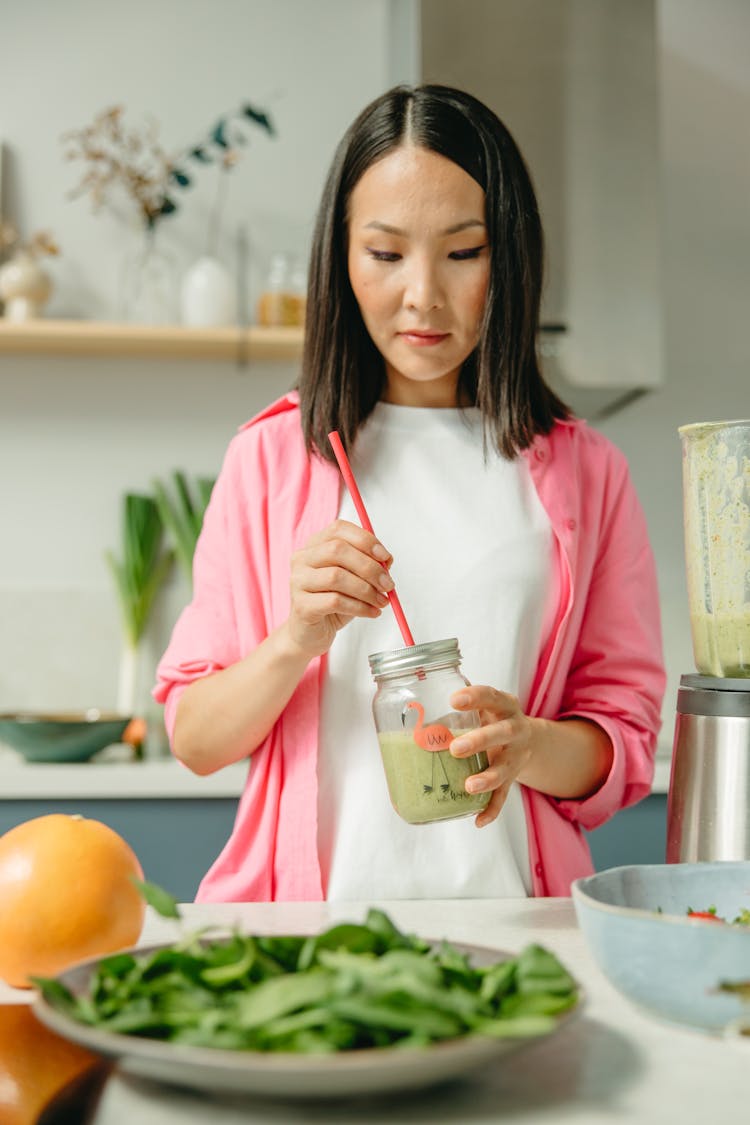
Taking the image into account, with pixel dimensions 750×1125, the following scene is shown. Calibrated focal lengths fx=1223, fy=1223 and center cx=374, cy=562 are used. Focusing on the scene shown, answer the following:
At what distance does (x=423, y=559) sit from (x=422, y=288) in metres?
0.28

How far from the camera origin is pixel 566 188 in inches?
93.2

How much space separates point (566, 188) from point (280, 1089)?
83.0 inches

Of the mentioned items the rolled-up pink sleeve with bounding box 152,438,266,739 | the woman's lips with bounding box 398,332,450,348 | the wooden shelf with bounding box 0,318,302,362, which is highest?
the wooden shelf with bounding box 0,318,302,362

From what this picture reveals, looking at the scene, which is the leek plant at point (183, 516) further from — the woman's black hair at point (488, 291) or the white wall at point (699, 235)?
the woman's black hair at point (488, 291)

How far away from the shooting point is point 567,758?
1.21 meters

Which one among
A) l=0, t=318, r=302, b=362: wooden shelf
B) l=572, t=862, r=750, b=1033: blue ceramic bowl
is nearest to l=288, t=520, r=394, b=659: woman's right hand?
l=572, t=862, r=750, b=1033: blue ceramic bowl

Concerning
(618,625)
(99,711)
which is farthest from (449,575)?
(99,711)

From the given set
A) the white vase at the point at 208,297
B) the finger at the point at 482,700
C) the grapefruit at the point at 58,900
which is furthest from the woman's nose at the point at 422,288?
the white vase at the point at 208,297

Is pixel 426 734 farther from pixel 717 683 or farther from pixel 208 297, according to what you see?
pixel 208 297

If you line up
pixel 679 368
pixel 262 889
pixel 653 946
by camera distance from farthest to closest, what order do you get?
1. pixel 679 368
2. pixel 262 889
3. pixel 653 946

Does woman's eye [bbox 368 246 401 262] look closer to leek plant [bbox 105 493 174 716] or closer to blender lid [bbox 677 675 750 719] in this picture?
blender lid [bbox 677 675 750 719]

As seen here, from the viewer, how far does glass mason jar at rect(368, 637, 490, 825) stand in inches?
37.5

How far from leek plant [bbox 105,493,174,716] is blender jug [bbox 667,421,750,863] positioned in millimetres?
1820

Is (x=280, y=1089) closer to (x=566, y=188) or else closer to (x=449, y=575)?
(x=449, y=575)
